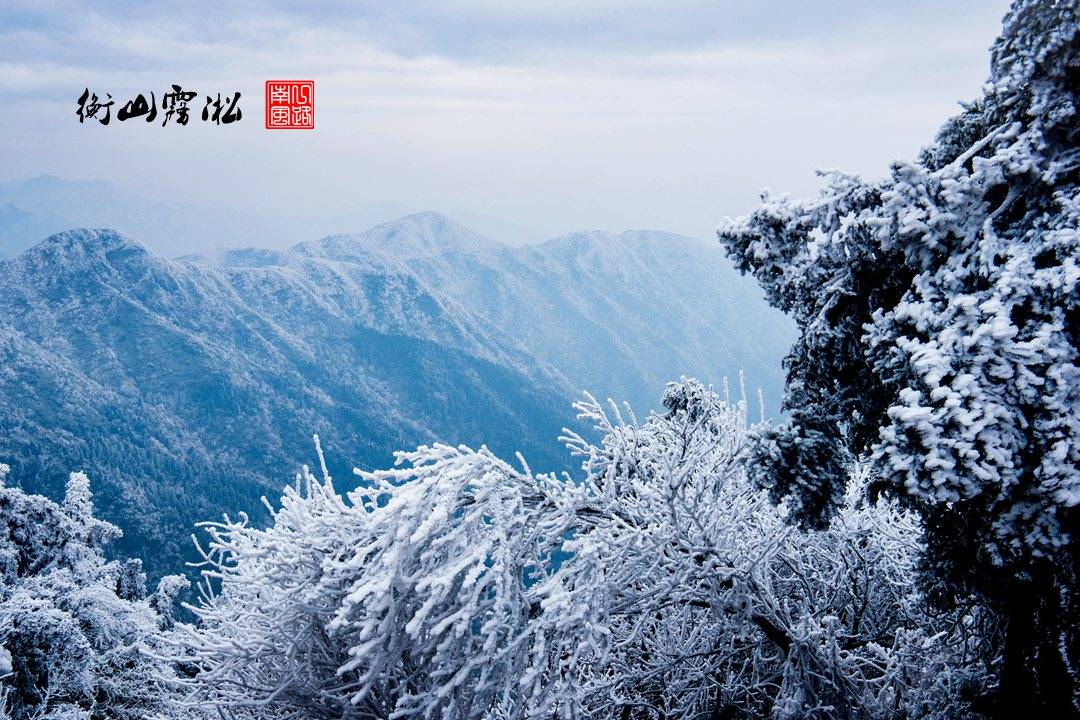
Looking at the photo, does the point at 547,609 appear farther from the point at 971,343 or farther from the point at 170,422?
the point at 170,422

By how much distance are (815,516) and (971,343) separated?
6.63 feet

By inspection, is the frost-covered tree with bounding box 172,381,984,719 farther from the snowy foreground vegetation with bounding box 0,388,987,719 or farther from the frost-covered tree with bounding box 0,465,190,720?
the frost-covered tree with bounding box 0,465,190,720

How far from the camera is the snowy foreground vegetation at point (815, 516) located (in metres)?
3.52

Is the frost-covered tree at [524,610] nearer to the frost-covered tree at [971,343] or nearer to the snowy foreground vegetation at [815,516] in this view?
the snowy foreground vegetation at [815,516]


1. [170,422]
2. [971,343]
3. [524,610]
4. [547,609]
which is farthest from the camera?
[170,422]

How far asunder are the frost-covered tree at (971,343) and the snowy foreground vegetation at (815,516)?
0.05 ft

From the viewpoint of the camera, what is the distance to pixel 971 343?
3.47 metres

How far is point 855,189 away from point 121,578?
22233 mm

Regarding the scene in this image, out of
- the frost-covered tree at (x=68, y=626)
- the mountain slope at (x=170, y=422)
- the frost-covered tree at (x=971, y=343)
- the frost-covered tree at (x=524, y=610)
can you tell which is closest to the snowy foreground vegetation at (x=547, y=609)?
the frost-covered tree at (x=524, y=610)

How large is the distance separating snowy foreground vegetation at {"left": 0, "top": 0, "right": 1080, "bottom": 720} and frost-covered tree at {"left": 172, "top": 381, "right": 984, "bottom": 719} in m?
0.03

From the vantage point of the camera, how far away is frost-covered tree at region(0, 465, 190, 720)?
9727 mm

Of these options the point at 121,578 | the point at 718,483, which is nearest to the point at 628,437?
the point at 718,483

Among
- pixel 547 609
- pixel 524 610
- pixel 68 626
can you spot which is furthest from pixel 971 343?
pixel 68 626

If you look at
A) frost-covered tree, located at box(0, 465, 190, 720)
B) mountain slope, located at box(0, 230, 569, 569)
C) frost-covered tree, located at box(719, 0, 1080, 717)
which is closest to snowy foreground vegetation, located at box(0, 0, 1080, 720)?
frost-covered tree, located at box(719, 0, 1080, 717)
